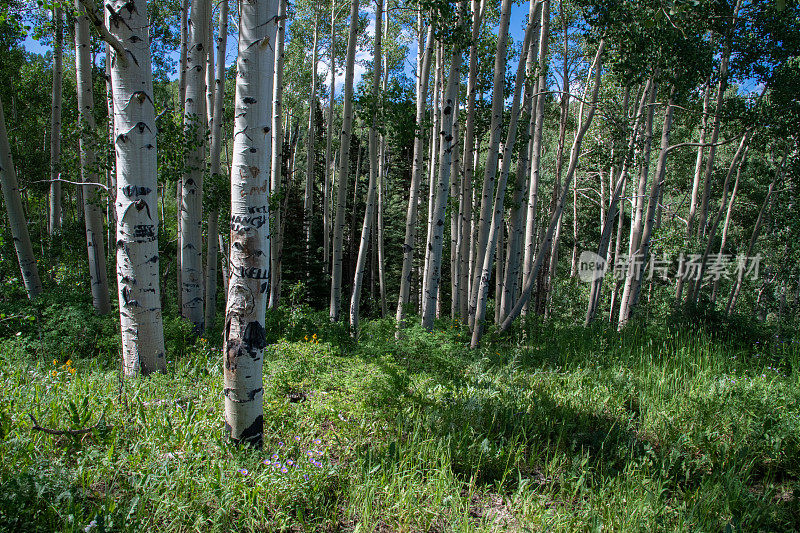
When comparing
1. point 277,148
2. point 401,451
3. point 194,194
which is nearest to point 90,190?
point 194,194

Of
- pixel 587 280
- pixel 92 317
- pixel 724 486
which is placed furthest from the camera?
pixel 587 280

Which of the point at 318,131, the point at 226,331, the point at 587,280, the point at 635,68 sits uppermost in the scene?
the point at 318,131

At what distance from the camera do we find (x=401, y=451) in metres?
2.94

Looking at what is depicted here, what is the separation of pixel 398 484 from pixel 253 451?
90 centimetres

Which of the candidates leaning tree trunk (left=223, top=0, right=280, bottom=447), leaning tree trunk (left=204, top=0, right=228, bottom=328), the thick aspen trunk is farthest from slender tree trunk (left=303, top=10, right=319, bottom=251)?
leaning tree trunk (left=223, top=0, right=280, bottom=447)

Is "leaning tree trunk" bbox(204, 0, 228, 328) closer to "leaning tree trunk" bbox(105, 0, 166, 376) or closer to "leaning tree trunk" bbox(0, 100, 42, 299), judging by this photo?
"leaning tree trunk" bbox(0, 100, 42, 299)

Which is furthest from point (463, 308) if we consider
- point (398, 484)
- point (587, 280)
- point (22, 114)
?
point (22, 114)

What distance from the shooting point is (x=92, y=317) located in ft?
21.0

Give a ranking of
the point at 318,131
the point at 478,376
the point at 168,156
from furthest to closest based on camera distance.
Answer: the point at 318,131 < the point at 168,156 < the point at 478,376

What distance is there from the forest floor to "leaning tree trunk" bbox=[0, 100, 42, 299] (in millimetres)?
2964

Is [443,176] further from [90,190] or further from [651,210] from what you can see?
[90,190]

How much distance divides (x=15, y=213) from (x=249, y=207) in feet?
22.1

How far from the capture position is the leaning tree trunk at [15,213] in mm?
6695

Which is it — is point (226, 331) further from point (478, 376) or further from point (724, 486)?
point (724, 486)
